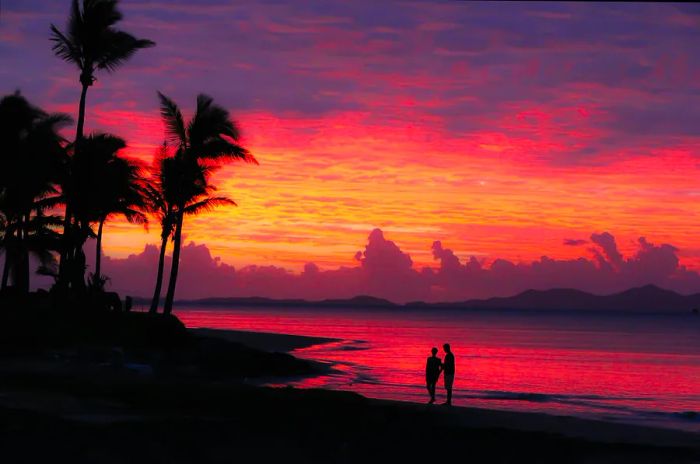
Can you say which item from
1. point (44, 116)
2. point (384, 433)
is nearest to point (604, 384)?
point (384, 433)

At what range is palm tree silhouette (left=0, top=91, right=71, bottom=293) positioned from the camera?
3931 centimetres

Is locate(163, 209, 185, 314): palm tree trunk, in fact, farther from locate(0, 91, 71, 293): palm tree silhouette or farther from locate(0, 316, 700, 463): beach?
locate(0, 316, 700, 463): beach

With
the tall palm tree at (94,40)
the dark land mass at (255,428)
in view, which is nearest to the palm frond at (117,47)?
the tall palm tree at (94,40)

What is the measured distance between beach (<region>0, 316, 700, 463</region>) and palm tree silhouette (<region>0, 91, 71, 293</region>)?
17.0m

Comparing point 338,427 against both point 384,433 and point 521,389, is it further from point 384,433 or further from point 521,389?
point 521,389

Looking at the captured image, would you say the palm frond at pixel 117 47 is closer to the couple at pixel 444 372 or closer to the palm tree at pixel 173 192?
the palm tree at pixel 173 192

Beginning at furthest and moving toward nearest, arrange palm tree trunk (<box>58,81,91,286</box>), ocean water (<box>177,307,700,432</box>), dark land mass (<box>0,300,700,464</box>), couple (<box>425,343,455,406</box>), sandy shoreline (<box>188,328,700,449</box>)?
palm tree trunk (<box>58,81,91,286</box>), ocean water (<box>177,307,700,432</box>), couple (<box>425,343,455,406</box>), sandy shoreline (<box>188,328,700,449</box>), dark land mass (<box>0,300,700,464</box>)

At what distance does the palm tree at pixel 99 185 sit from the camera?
39406 mm

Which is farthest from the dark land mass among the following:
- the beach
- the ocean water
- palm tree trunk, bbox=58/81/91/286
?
palm tree trunk, bbox=58/81/91/286

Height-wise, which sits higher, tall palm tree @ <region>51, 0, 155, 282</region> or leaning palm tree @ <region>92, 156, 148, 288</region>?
tall palm tree @ <region>51, 0, 155, 282</region>

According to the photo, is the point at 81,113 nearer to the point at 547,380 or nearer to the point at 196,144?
the point at 196,144

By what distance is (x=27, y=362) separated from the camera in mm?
29609

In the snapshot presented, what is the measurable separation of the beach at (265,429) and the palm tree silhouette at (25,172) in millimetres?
16981

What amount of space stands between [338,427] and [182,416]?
354 centimetres
